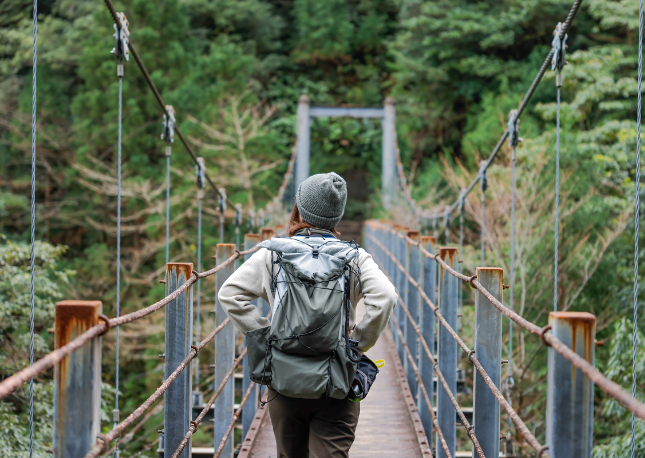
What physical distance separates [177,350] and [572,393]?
97cm

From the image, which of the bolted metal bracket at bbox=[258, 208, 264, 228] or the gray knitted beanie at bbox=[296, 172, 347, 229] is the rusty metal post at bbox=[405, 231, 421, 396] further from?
the bolted metal bracket at bbox=[258, 208, 264, 228]

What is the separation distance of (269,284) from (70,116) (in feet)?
44.2

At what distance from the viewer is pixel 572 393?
959mm

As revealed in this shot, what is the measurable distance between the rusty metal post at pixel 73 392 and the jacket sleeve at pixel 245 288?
1.40 ft

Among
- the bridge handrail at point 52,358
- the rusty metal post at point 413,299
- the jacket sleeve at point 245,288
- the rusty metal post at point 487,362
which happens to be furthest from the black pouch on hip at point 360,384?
the rusty metal post at point 413,299

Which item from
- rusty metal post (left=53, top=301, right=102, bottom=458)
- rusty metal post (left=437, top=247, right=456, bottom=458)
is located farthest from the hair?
rusty metal post (left=437, top=247, right=456, bottom=458)

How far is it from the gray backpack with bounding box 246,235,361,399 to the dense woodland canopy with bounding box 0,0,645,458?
14.5 ft

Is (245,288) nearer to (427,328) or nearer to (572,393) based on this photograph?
(572,393)

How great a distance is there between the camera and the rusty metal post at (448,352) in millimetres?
2051

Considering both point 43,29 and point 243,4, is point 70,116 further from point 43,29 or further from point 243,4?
point 243,4

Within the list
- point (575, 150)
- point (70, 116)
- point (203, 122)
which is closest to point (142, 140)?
point (203, 122)

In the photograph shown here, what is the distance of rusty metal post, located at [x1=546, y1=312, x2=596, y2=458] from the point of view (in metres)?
0.95

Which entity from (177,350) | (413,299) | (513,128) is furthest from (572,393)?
(513,128)

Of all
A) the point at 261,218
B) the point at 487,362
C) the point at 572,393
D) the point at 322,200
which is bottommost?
the point at 487,362
